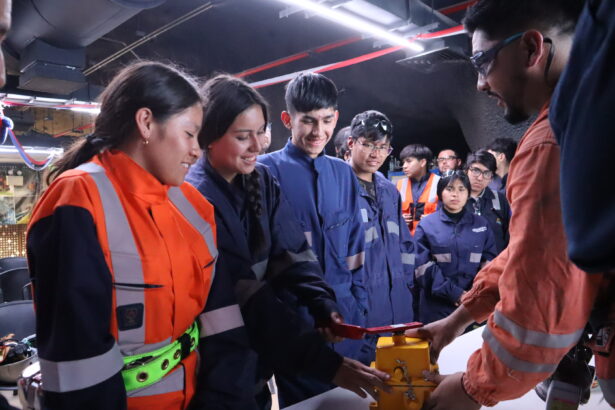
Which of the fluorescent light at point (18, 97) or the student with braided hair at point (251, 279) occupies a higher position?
the fluorescent light at point (18, 97)

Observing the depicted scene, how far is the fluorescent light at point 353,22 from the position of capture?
3602 millimetres

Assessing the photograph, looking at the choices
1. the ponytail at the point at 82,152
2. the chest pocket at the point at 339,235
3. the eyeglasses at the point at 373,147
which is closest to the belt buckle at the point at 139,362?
the ponytail at the point at 82,152

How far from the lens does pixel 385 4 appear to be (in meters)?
4.19

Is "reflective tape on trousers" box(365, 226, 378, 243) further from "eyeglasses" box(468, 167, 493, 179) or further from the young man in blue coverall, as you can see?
"eyeglasses" box(468, 167, 493, 179)

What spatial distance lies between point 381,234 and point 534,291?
1.76 m

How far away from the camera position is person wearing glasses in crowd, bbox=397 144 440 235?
4.76 meters

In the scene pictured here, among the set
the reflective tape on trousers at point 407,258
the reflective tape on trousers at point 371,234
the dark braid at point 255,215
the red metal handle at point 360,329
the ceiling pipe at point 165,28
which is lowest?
the reflective tape on trousers at point 407,258

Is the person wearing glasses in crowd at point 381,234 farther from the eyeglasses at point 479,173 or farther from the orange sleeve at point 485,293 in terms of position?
the eyeglasses at point 479,173

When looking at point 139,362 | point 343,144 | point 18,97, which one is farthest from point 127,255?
point 18,97

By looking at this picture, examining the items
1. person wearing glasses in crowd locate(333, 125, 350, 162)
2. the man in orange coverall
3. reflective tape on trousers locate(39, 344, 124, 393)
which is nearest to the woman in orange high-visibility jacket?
reflective tape on trousers locate(39, 344, 124, 393)

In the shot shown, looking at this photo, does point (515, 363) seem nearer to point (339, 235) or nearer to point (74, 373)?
point (74, 373)

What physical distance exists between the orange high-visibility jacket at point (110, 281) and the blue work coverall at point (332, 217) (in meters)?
0.95

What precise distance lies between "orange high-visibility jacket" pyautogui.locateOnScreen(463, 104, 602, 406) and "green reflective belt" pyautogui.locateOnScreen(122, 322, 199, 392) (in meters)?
0.70

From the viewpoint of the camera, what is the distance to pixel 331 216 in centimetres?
213
